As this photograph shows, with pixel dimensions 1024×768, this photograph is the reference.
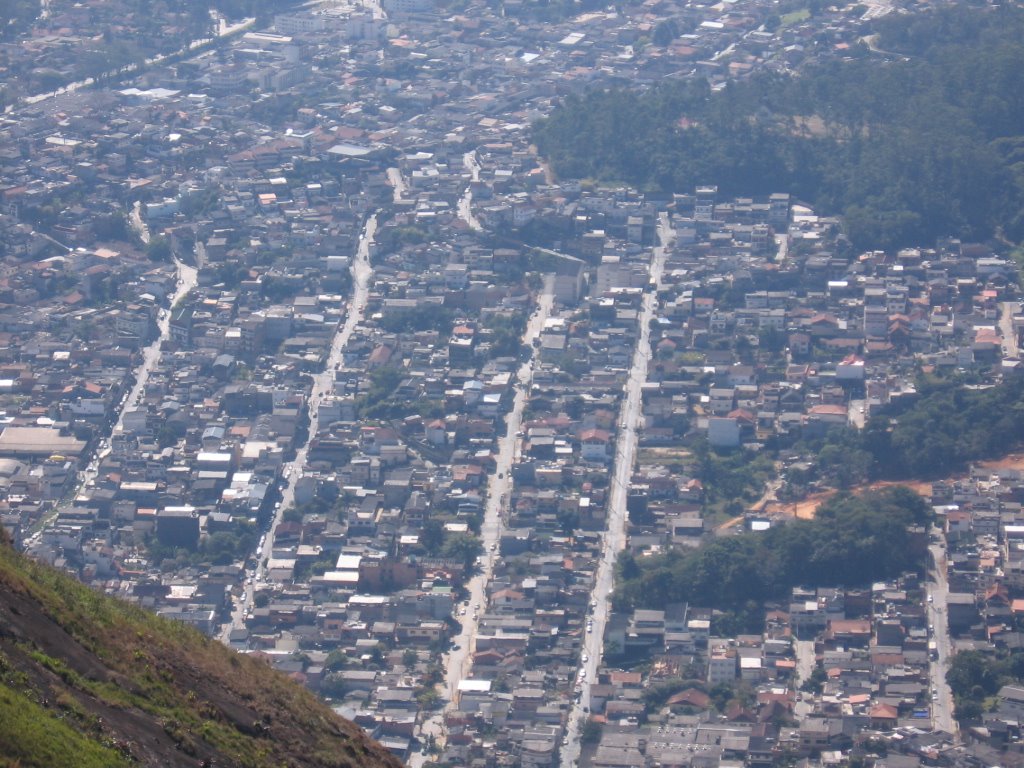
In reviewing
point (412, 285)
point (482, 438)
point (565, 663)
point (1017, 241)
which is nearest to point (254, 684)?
point (565, 663)

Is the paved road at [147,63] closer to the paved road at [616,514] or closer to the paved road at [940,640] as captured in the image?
the paved road at [616,514]

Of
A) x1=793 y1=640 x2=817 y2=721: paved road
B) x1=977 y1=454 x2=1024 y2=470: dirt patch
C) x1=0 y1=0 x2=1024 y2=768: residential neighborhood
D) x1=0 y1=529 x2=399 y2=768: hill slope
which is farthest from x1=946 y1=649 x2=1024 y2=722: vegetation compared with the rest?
x1=0 y1=529 x2=399 y2=768: hill slope

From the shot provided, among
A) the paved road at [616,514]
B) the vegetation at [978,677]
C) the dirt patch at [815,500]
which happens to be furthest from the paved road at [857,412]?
the vegetation at [978,677]

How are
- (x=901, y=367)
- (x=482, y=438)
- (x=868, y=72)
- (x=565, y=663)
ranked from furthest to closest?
(x=868, y=72) < (x=901, y=367) < (x=482, y=438) < (x=565, y=663)

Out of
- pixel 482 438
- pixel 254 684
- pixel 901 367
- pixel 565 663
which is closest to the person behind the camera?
pixel 254 684

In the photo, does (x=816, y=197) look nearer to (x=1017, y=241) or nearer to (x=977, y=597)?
(x=1017, y=241)

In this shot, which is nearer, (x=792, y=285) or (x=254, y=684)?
(x=254, y=684)

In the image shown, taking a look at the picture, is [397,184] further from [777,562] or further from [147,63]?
[777,562]

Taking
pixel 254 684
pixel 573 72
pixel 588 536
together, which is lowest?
pixel 573 72
